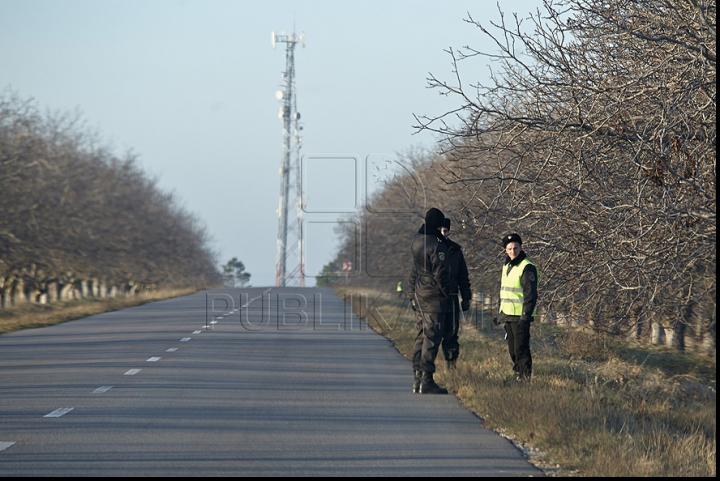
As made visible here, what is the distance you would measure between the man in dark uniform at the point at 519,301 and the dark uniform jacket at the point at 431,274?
84 centimetres

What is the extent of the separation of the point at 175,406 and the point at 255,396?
1.18 m

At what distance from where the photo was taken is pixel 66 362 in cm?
1482

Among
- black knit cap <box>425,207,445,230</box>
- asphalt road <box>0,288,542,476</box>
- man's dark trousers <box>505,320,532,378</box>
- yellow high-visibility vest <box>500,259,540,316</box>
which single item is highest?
black knit cap <box>425,207,445,230</box>

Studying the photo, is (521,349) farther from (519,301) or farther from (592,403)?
(592,403)

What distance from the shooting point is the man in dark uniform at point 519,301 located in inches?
474

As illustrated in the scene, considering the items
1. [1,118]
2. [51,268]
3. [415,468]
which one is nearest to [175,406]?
[415,468]

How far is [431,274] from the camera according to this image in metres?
11.9

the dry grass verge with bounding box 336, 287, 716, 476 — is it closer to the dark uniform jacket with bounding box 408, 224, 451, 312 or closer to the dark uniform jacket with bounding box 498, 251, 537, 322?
the dark uniform jacket with bounding box 498, 251, 537, 322

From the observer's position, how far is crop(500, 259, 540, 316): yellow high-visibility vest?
40.1ft

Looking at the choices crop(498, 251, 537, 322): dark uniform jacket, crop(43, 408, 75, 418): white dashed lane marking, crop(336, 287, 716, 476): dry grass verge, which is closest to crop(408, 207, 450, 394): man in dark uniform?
crop(336, 287, 716, 476): dry grass verge

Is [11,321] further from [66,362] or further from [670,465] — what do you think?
[670,465]

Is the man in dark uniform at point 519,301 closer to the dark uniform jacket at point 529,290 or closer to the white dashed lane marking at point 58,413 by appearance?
the dark uniform jacket at point 529,290

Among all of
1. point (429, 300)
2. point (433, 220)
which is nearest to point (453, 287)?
point (433, 220)

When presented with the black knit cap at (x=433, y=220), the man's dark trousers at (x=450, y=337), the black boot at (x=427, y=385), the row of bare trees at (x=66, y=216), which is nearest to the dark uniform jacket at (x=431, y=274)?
the black knit cap at (x=433, y=220)
